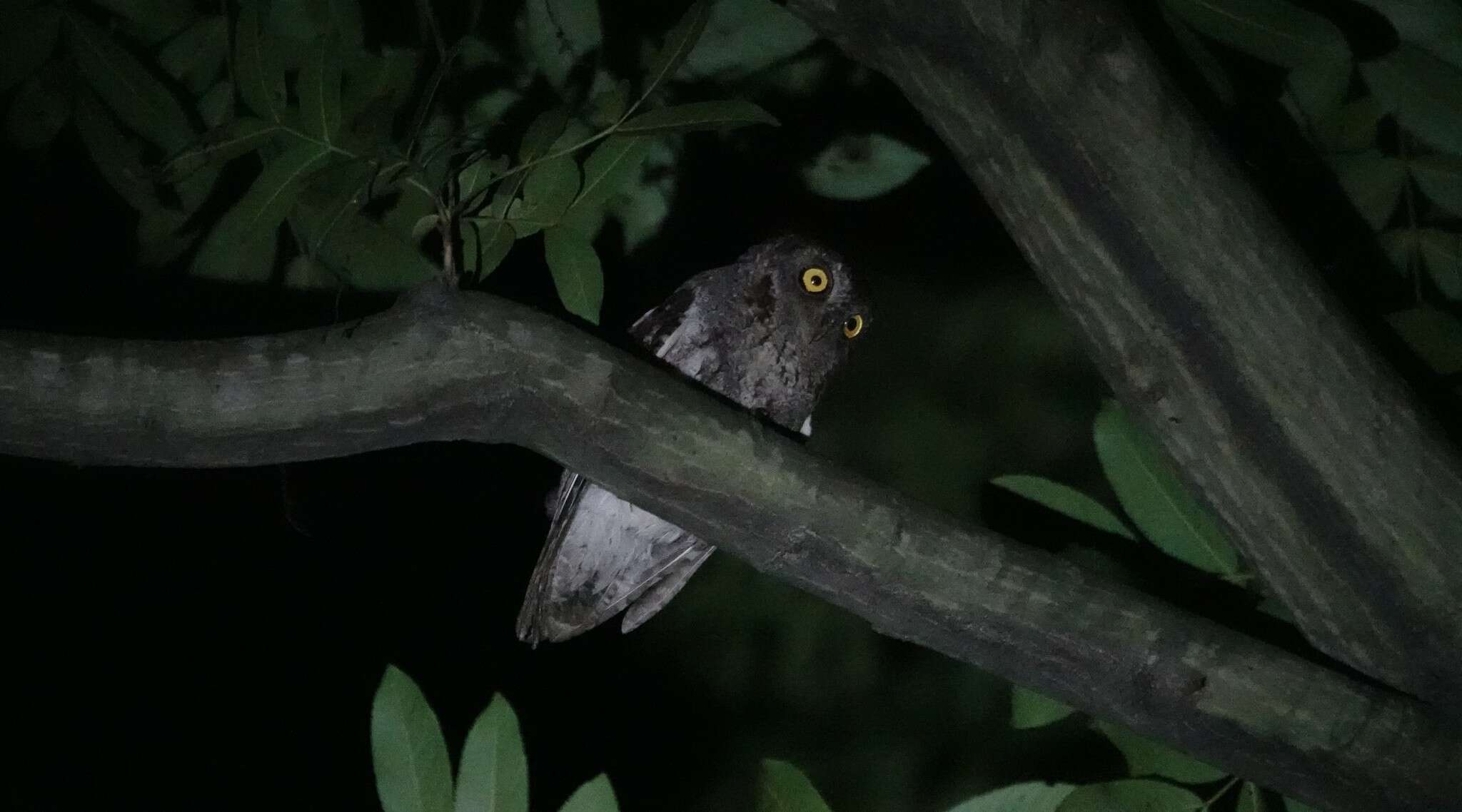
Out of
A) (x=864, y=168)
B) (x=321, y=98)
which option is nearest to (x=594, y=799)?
(x=321, y=98)

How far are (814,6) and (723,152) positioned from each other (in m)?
1.27

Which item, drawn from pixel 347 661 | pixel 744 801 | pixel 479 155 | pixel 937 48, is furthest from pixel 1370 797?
pixel 744 801

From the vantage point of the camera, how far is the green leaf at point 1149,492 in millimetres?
1700

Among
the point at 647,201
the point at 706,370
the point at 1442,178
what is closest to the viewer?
the point at 1442,178

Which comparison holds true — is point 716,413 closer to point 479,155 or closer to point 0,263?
point 479,155

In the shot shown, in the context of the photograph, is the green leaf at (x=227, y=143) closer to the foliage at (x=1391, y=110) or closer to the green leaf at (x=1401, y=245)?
the foliage at (x=1391, y=110)

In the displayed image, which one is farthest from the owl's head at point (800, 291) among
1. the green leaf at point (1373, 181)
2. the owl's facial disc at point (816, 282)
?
the green leaf at point (1373, 181)

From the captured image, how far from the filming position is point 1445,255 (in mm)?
1880

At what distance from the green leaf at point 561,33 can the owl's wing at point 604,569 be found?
39.3 inches

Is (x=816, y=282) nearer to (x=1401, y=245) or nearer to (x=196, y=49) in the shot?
(x=1401, y=245)

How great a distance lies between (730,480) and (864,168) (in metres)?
0.80

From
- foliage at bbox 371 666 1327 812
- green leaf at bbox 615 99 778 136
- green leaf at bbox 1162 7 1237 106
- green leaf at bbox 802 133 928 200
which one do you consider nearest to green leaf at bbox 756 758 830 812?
foliage at bbox 371 666 1327 812

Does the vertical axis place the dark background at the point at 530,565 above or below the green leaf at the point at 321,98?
below

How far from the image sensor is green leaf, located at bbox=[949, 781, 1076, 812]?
1.38 m
